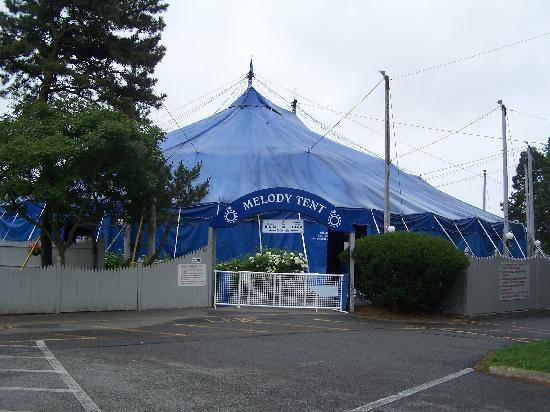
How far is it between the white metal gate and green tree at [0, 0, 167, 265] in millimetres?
6141

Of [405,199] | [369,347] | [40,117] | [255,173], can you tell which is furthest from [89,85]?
[405,199]

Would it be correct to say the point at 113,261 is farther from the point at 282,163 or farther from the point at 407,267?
the point at 407,267

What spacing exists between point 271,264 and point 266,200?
2314mm

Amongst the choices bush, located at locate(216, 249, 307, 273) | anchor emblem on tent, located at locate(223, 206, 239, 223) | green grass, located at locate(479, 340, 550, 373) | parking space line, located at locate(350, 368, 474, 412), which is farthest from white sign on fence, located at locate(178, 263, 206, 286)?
parking space line, located at locate(350, 368, 474, 412)

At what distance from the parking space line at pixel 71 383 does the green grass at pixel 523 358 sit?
6.20 m

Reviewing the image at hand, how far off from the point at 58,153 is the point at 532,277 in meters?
18.3

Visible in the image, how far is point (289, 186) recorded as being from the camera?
2703cm

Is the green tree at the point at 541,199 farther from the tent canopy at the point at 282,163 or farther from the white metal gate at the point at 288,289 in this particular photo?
the white metal gate at the point at 288,289

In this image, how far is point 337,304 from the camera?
66.4 ft

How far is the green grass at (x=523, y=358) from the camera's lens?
9.97 metres

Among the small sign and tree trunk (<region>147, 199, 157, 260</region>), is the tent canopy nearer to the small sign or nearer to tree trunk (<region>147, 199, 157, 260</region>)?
the small sign

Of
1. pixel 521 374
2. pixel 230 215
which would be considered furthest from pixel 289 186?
pixel 521 374

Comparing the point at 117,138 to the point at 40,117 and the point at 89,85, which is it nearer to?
the point at 40,117

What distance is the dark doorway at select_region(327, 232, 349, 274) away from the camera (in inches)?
1086
